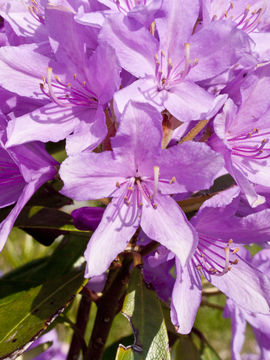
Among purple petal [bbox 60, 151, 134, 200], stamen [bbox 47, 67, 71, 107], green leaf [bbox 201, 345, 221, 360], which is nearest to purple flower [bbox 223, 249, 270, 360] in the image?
green leaf [bbox 201, 345, 221, 360]

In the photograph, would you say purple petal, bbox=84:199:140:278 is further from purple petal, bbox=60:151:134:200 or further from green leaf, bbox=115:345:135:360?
green leaf, bbox=115:345:135:360

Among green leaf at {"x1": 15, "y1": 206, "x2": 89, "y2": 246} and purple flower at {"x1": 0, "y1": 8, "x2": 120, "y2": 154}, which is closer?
purple flower at {"x1": 0, "y1": 8, "x2": 120, "y2": 154}

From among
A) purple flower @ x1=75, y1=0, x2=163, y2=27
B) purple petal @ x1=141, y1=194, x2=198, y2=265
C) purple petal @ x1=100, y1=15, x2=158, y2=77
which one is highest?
purple flower @ x1=75, y1=0, x2=163, y2=27

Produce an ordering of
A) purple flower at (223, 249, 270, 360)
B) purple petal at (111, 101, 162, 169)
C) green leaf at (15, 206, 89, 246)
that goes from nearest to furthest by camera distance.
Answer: purple petal at (111, 101, 162, 169) → green leaf at (15, 206, 89, 246) → purple flower at (223, 249, 270, 360)

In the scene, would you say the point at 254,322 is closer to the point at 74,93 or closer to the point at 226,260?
the point at 226,260

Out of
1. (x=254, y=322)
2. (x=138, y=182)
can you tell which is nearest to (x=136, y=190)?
(x=138, y=182)

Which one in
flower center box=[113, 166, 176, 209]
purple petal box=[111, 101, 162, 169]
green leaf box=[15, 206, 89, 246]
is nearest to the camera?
purple petal box=[111, 101, 162, 169]

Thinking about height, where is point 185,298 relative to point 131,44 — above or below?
below

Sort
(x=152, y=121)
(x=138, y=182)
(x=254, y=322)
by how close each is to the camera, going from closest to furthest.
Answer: (x=152, y=121)
(x=138, y=182)
(x=254, y=322)
